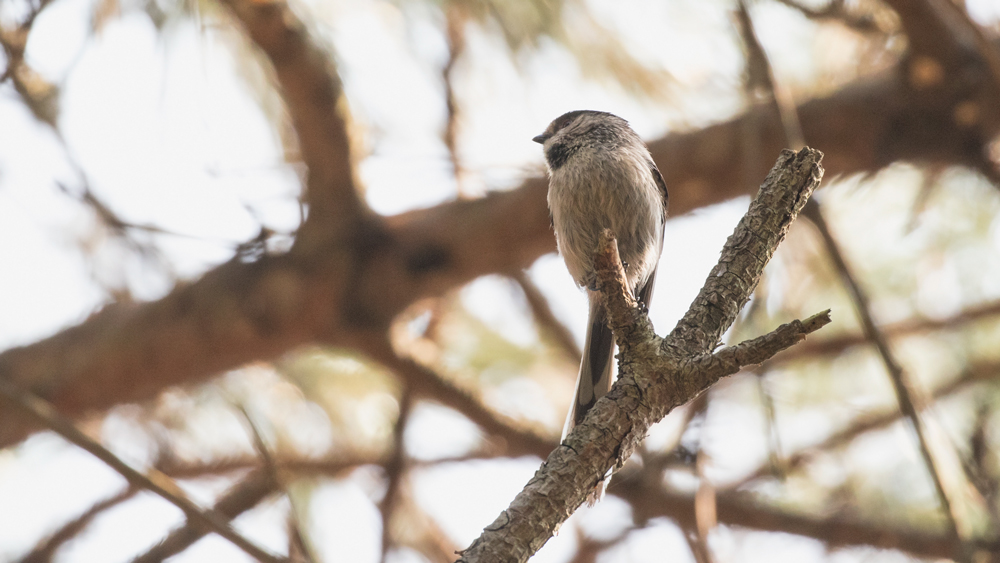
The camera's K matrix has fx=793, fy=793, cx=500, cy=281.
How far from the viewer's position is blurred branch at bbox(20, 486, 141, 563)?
3.01 metres

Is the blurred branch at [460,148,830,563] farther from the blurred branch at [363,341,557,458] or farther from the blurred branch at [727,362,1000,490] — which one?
the blurred branch at [727,362,1000,490]

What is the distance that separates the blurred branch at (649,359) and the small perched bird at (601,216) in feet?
2.73

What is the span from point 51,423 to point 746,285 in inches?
60.4

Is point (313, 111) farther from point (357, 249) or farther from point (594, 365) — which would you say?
point (594, 365)

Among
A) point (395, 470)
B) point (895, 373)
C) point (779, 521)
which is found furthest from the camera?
point (395, 470)

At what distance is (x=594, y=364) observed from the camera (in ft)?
8.30

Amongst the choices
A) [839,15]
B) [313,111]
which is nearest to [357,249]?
[313,111]

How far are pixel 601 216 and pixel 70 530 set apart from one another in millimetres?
2345

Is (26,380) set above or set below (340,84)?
below

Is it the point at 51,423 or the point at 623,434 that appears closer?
the point at 623,434

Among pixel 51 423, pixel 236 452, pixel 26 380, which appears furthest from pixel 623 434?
pixel 26 380

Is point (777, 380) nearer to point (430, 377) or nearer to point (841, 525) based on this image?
point (841, 525)

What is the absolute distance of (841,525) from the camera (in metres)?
2.65

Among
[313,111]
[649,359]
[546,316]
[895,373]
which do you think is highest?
[313,111]
